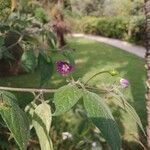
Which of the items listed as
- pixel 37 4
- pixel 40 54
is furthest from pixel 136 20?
pixel 40 54

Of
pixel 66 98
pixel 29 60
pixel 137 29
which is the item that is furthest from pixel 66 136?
pixel 137 29

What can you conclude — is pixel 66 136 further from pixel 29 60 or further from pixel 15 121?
pixel 15 121

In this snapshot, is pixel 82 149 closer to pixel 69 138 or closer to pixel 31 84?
pixel 69 138

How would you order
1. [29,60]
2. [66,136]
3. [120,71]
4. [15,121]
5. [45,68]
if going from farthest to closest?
[120,71], [66,136], [29,60], [45,68], [15,121]

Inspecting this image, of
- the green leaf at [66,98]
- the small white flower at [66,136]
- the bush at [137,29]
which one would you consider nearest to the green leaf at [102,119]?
the green leaf at [66,98]

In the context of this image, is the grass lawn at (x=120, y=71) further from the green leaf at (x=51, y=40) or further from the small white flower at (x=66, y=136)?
the green leaf at (x=51, y=40)

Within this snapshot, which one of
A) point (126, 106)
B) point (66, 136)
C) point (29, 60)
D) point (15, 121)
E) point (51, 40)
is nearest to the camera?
point (15, 121)
